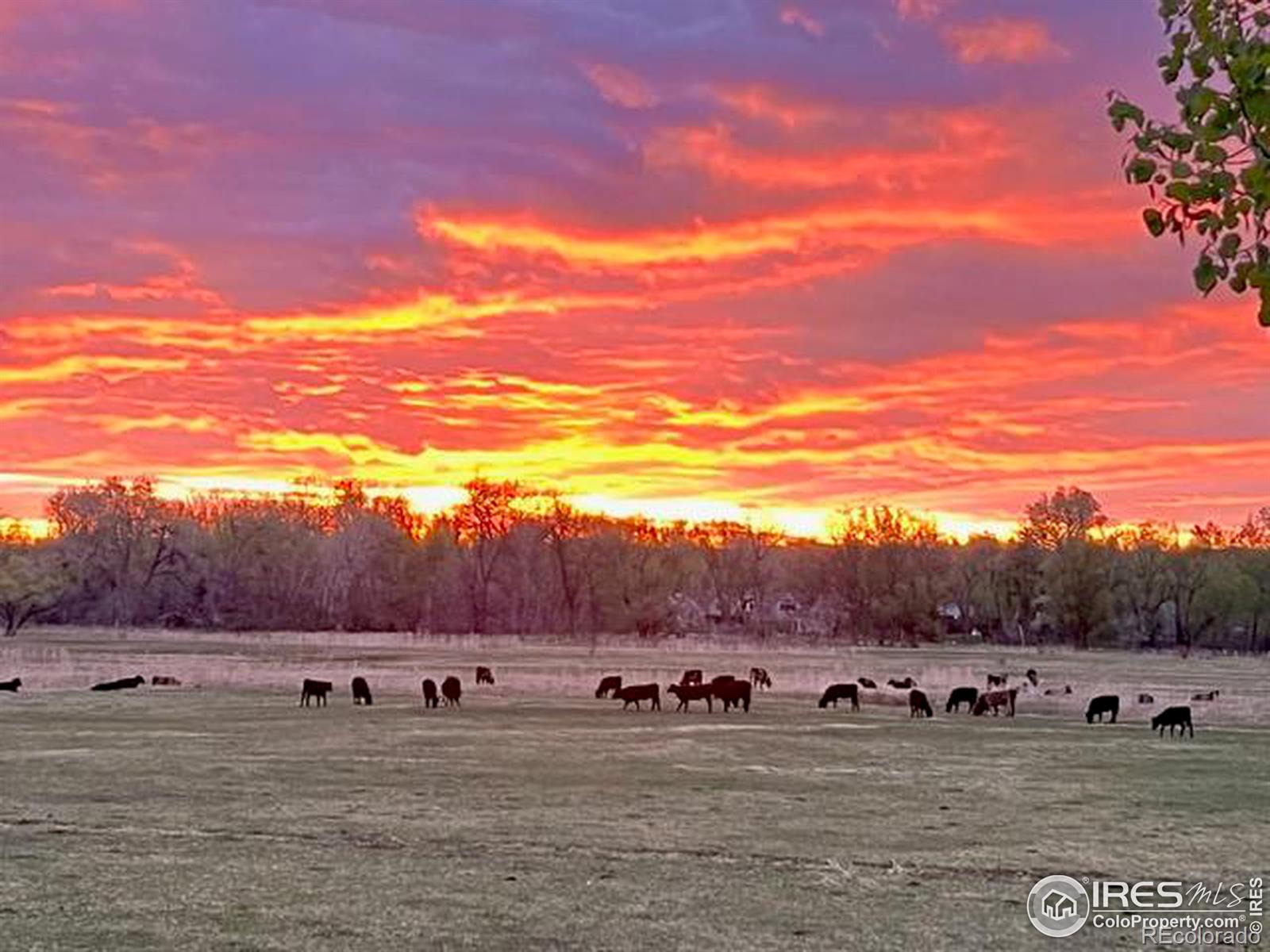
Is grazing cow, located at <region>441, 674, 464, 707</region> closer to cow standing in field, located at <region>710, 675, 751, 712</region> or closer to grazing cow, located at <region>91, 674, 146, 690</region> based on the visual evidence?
cow standing in field, located at <region>710, 675, 751, 712</region>

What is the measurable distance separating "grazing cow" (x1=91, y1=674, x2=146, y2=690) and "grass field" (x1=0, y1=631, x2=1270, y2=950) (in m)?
5.92

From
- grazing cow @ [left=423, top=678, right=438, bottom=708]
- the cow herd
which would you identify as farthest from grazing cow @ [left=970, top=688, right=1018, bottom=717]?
grazing cow @ [left=423, top=678, right=438, bottom=708]

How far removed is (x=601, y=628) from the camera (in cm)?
13500

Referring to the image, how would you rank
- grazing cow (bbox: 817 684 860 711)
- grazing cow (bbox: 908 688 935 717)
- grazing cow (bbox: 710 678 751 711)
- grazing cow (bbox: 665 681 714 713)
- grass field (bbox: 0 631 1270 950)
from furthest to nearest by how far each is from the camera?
grazing cow (bbox: 817 684 860 711) < grazing cow (bbox: 665 681 714 713) < grazing cow (bbox: 710 678 751 711) < grazing cow (bbox: 908 688 935 717) < grass field (bbox: 0 631 1270 950)

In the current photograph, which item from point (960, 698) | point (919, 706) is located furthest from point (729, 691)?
point (960, 698)

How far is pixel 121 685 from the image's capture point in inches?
2071

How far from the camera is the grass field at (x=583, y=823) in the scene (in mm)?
13473

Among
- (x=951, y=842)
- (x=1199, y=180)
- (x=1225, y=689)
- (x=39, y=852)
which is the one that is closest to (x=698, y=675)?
(x=1225, y=689)

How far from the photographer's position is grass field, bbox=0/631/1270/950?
44.2ft

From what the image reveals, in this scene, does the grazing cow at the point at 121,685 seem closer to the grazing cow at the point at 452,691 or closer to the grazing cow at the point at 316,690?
the grazing cow at the point at 316,690

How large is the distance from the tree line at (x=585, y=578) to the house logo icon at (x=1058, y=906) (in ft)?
358

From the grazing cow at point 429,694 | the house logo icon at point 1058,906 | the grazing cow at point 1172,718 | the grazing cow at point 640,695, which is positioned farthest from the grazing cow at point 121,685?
the house logo icon at point 1058,906

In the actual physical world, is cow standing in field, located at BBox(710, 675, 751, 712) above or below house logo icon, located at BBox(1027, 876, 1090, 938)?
above

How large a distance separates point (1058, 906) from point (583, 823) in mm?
7602
